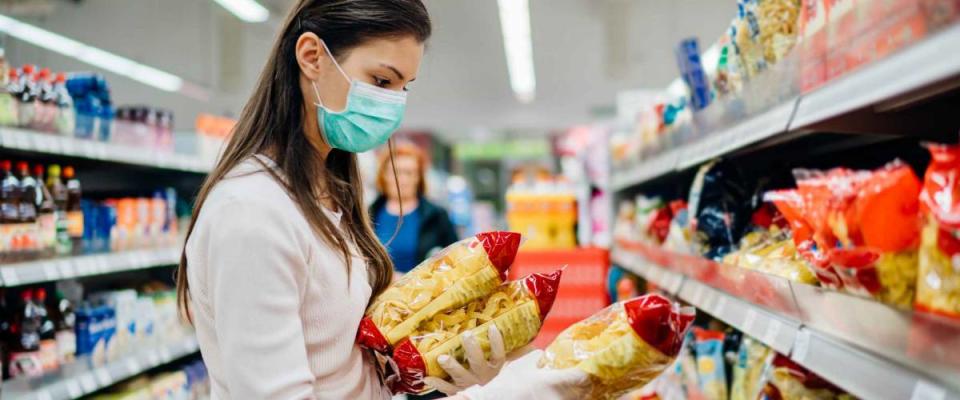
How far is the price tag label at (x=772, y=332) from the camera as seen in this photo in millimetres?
1446

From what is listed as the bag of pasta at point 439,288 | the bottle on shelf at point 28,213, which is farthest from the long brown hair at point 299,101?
the bottle on shelf at point 28,213

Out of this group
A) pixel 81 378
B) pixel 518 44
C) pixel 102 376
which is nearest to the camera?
pixel 81 378

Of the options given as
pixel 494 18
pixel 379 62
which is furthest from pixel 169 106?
pixel 379 62

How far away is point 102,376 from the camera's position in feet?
9.65

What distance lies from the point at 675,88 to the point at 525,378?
9.97 meters

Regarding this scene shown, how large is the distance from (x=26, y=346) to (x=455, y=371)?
83.4 inches

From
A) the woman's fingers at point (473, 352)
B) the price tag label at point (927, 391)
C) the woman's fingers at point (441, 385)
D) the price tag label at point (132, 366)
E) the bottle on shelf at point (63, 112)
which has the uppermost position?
the bottle on shelf at point (63, 112)

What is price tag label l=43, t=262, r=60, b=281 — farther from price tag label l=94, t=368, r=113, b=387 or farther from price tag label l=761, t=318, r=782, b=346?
price tag label l=761, t=318, r=782, b=346

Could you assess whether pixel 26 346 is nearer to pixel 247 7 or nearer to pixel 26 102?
pixel 26 102

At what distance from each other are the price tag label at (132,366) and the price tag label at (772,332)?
256 cm

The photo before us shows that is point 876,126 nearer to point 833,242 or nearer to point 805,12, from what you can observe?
point 805,12

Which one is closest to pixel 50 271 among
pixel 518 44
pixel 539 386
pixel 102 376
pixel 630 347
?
pixel 102 376

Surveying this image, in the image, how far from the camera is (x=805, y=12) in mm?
1525

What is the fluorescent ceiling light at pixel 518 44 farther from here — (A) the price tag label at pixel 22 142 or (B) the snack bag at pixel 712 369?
(B) the snack bag at pixel 712 369
